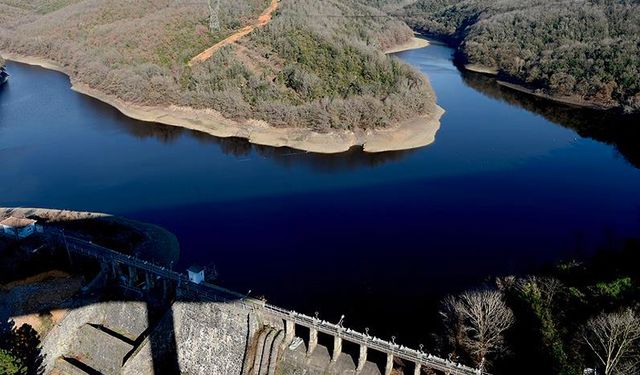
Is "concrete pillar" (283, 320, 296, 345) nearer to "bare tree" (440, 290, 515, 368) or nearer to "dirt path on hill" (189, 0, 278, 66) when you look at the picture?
"bare tree" (440, 290, 515, 368)

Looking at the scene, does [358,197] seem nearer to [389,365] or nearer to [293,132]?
[293,132]

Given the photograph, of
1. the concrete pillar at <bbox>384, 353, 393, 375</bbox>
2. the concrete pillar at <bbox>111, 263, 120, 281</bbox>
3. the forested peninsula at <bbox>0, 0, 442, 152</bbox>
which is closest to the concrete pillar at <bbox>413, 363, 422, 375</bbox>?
the concrete pillar at <bbox>384, 353, 393, 375</bbox>

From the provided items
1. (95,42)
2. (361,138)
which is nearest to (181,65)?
(95,42)

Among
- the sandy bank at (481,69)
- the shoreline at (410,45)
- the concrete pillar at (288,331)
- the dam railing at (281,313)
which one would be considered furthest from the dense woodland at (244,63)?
the concrete pillar at (288,331)

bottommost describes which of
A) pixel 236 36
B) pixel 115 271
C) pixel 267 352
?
pixel 267 352

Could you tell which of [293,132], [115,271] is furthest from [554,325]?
[293,132]

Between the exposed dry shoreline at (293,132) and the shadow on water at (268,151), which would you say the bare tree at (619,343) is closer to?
the shadow on water at (268,151)
